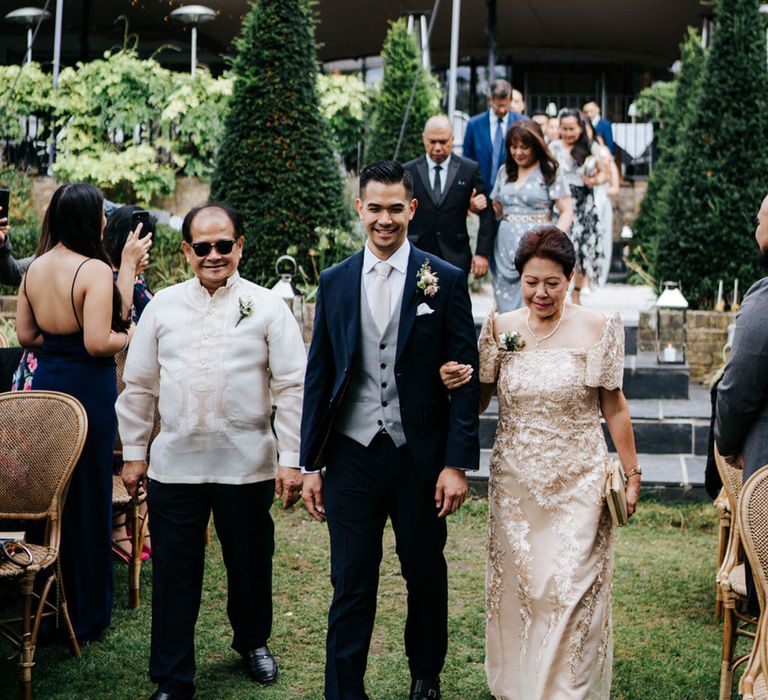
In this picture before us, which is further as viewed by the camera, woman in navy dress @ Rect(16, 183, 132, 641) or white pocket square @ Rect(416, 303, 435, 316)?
woman in navy dress @ Rect(16, 183, 132, 641)

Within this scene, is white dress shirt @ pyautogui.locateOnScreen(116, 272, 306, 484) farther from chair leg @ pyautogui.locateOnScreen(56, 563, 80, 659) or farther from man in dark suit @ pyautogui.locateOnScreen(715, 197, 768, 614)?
man in dark suit @ pyautogui.locateOnScreen(715, 197, 768, 614)

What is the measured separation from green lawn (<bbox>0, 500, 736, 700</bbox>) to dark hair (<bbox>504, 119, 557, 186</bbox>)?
2631mm

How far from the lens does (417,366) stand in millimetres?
4410

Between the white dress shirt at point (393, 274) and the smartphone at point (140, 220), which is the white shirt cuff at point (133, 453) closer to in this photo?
the white dress shirt at point (393, 274)

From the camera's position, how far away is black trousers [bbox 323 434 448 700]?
4.36 metres

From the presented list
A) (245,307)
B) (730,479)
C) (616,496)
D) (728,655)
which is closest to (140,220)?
(245,307)

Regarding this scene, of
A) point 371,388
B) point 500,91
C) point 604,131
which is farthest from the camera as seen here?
point 604,131

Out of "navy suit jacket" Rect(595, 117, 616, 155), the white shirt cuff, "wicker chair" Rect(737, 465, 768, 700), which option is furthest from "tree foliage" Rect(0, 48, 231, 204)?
"wicker chair" Rect(737, 465, 768, 700)

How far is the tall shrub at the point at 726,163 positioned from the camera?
1081cm

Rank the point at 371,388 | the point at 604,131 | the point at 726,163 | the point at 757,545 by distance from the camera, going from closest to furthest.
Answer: the point at 757,545, the point at 371,388, the point at 726,163, the point at 604,131

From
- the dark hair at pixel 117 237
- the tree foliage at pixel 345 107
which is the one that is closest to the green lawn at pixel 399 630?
the dark hair at pixel 117 237

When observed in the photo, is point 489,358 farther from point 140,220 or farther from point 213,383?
point 140,220

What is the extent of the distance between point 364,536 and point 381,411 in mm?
480

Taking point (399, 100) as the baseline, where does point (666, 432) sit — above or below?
below
